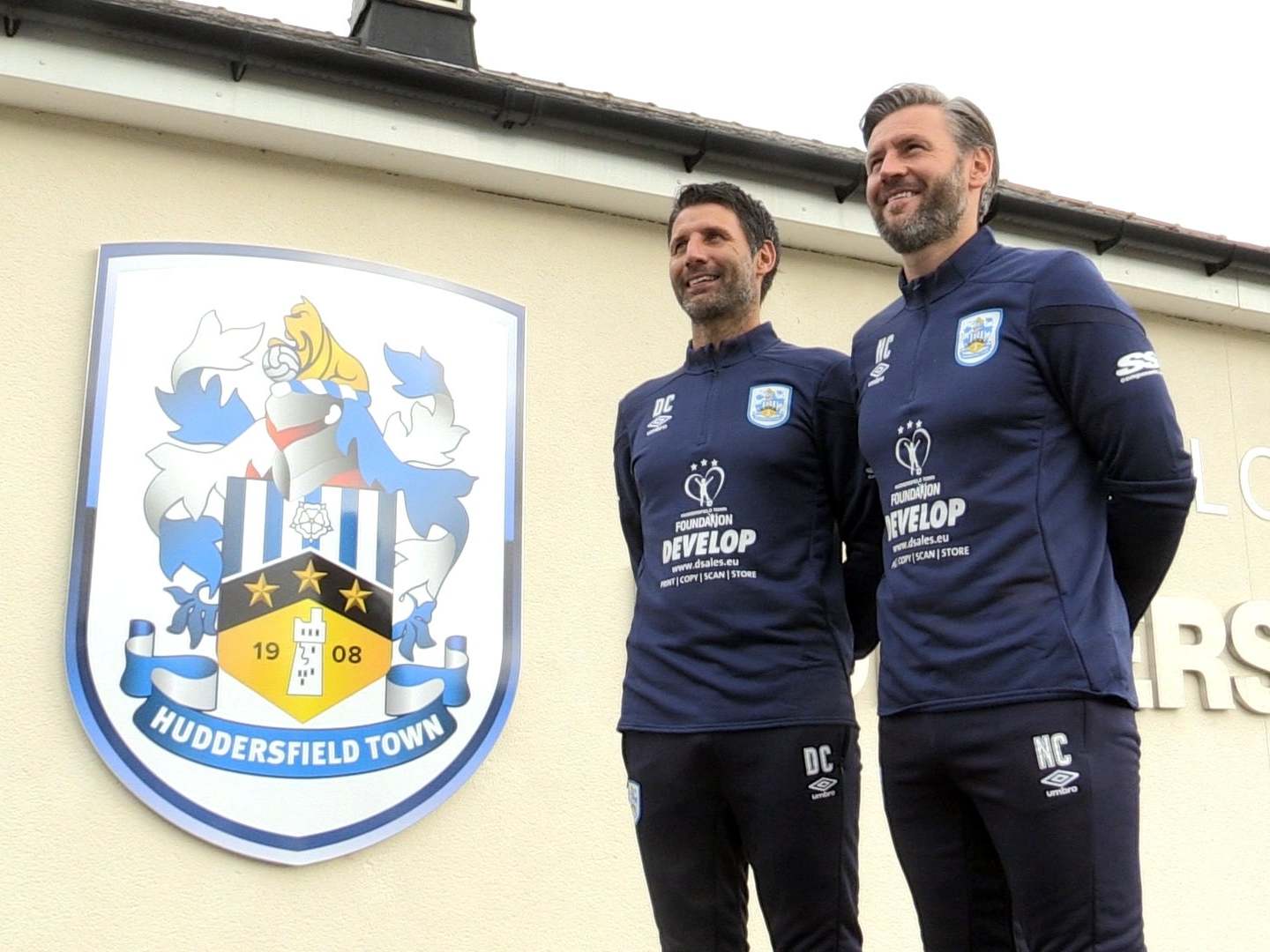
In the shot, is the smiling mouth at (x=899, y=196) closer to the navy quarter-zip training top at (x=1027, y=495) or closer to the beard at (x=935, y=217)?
the beard at (x=935, y=217)

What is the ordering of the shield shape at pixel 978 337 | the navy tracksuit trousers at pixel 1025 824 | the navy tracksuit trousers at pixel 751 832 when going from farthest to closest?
1. the navy tracksuit trousers at pixel 751 832
2. the shield shape at pixel 978 337
3. the navy tracksuit trousers at pixel 1025 824

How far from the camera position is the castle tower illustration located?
4.57 meters

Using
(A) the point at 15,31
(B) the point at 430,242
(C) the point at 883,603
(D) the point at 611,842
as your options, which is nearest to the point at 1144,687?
(D) the point at 611,842

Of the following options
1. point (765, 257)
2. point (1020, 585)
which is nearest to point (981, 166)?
point (765, 257)

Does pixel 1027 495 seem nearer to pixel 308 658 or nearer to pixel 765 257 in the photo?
pixel 765 257

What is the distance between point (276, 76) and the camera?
4770 millimetres

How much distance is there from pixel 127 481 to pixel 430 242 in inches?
55.2

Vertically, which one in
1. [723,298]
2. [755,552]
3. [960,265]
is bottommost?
[755,552]

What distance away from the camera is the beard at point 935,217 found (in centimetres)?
254

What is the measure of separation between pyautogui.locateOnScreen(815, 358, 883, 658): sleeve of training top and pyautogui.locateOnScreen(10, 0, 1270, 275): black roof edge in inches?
99.0

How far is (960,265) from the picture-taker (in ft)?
8.31

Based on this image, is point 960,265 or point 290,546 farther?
point 290,546

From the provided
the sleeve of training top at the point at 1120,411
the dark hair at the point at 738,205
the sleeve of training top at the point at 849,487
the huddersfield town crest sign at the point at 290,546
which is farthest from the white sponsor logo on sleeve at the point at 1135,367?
the huddersfield town crest sign at the point at 290,546

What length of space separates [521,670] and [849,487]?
7.74 ft
